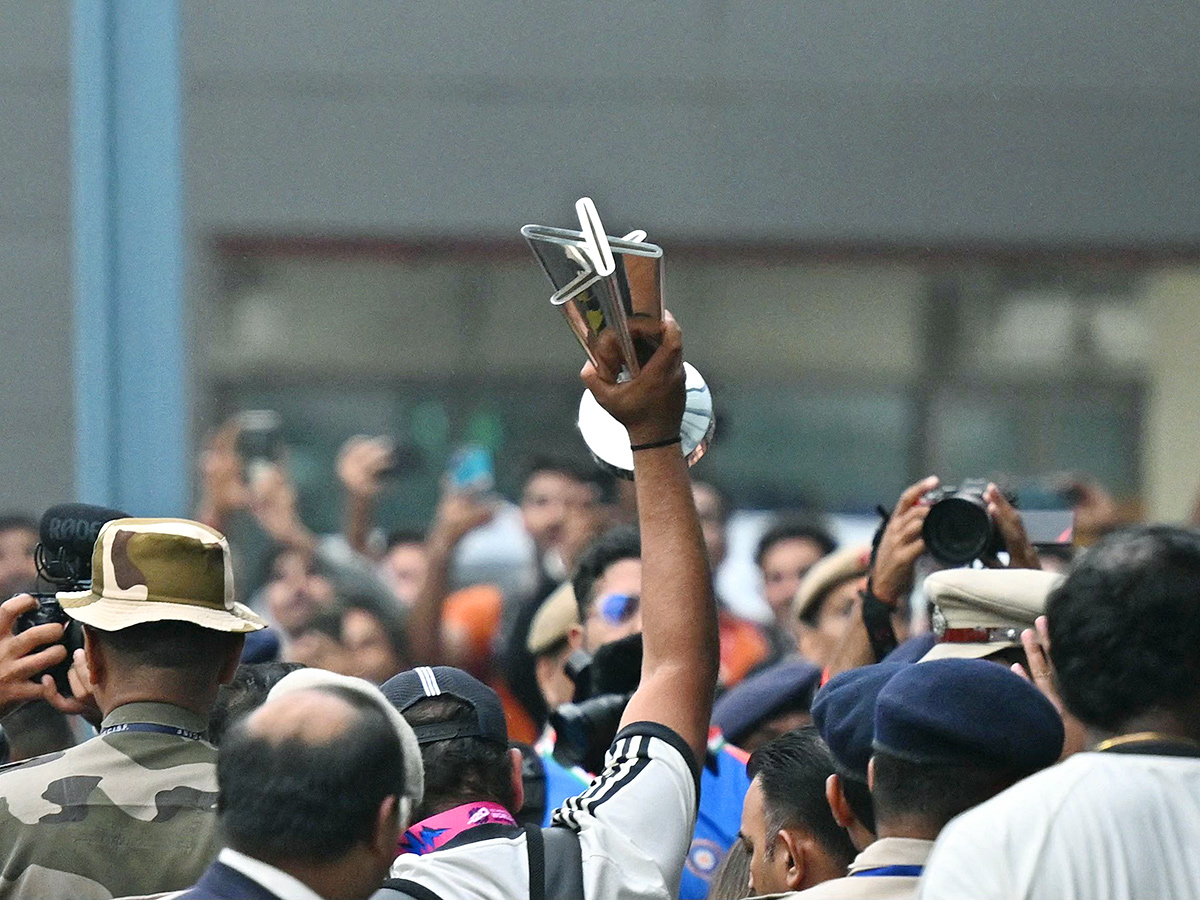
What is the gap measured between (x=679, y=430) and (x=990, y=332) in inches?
341

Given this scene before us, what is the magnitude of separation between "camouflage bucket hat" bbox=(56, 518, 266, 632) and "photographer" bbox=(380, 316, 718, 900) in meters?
0.45

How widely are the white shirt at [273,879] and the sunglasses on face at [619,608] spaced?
7.32ft

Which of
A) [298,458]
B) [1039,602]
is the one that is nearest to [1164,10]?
[298,458]

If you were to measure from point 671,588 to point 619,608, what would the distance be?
1.65 metres

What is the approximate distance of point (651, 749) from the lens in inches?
95.1

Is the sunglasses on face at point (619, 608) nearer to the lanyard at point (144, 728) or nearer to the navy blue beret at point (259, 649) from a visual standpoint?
the navy blue beret at point (259, 649)

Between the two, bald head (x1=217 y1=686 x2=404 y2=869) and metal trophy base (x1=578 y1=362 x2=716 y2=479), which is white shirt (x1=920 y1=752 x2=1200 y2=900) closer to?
bald head (x1=217 y1=686 x2=404 y2=869)

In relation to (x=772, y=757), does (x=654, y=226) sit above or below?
above

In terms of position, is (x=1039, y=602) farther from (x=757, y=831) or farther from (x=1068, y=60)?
(x=1068, y=60)

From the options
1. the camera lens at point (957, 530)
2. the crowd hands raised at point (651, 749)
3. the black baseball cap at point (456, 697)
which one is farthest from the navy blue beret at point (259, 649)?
the camera lens at point (957, 530)

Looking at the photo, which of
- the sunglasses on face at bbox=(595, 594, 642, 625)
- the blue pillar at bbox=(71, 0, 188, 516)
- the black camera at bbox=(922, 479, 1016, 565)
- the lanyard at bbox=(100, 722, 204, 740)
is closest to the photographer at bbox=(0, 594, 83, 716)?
the lanyard at bbox=(100, 722, 204, 740)

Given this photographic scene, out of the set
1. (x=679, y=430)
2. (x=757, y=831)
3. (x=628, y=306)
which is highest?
(x=628, y=306)

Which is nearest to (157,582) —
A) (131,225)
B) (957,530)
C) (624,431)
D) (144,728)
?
(144,728)

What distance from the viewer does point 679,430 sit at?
8.14ft
